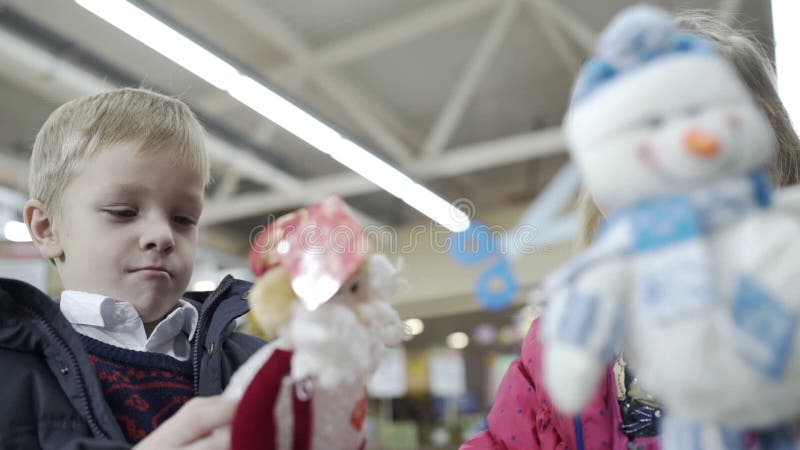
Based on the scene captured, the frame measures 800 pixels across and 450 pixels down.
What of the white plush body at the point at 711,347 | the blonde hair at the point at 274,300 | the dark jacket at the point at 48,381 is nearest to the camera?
the white plush body at the point at 711,347

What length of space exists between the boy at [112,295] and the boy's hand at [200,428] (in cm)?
13

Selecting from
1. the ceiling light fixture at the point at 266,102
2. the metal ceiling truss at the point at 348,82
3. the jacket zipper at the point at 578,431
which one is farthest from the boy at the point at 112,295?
the metal ceiling truss at the point at 348,82

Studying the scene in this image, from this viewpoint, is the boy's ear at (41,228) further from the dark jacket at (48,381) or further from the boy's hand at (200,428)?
the boy's hand at (200,428)

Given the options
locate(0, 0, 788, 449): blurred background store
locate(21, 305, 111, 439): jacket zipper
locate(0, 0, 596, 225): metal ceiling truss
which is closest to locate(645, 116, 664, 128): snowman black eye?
locate(21, 305, 111, 439): jacket zipper

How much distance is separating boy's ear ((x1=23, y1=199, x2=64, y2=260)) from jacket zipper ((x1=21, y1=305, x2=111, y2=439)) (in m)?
0.10

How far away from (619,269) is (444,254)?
4.47 metres

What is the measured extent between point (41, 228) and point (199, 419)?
0.43m

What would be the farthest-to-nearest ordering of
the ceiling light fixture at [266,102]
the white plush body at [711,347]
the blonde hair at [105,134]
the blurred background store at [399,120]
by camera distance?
the blurred background store at [399,120] → the ceiling light fixture at [266,102] → the blonde hair at [105,134] → the white plush body at [711,347]

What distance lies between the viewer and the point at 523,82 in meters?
3.71

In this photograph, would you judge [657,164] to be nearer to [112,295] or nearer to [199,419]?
[199,419]

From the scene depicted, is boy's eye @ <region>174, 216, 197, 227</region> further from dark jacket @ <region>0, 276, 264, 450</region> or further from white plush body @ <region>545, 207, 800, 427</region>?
white plush body @ <region>545, 207, 800, 427</region>

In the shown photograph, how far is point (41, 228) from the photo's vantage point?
0.80 m

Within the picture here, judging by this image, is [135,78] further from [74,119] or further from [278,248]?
[278,248]

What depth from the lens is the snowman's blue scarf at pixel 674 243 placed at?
1.14 feet
